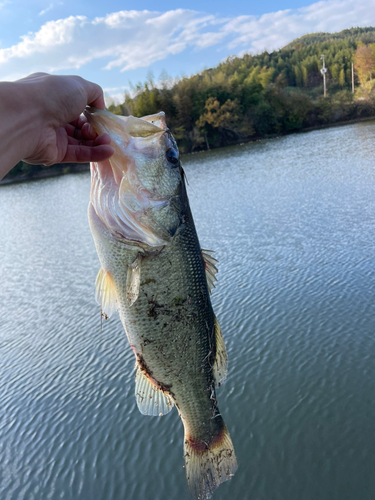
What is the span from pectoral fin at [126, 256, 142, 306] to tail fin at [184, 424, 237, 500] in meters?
1.23

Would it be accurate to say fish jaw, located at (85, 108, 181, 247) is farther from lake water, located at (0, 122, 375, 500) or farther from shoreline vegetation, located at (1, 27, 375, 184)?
shoreline vegetation, located at (1, 27, 375, 184)

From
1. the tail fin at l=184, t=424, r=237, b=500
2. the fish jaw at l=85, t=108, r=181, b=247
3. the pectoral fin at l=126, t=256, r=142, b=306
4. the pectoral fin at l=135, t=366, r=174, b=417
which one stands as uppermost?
the fish jaw at l=85, t=108, r=181, b=247

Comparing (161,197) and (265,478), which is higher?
(161,197)

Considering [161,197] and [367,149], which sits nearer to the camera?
[161,197]

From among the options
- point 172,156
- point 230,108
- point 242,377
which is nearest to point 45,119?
point 172,156

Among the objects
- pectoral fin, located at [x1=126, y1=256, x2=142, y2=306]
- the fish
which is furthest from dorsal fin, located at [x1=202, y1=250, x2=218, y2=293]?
pectoral fin, located at [x1=126, y1=256, x2=142, y2=306]

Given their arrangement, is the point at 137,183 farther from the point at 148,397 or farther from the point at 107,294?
the point at 148,397

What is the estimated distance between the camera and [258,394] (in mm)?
6383

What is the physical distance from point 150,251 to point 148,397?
1015 mm

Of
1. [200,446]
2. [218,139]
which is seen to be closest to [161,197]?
[200,446]

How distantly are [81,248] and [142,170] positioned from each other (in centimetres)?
1413

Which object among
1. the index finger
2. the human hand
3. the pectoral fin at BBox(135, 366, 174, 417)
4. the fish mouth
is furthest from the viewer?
the pectoral fin at BBox(135, 366, 174, 417)

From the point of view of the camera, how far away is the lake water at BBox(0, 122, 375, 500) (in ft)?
17.3

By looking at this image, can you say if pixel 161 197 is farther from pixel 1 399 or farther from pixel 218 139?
pixel 218 139
